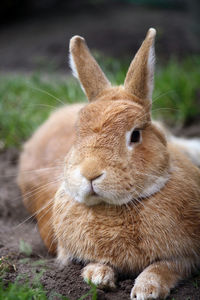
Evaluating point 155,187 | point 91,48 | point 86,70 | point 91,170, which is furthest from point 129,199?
point 91,48

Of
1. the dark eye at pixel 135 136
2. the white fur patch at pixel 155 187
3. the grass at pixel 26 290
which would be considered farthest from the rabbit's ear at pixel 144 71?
the grass at pixel 26 290

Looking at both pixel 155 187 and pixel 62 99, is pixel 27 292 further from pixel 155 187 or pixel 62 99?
pixel 62 99

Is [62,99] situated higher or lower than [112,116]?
higher

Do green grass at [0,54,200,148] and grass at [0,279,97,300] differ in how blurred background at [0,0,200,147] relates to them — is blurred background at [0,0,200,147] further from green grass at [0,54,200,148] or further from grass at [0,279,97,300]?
grass at [0,279,97,300]

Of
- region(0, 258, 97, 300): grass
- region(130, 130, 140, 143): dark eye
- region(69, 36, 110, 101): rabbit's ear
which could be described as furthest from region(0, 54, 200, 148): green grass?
region(0, 258, 97, 300): grass

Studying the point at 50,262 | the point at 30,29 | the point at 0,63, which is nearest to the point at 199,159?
the point at 50,262

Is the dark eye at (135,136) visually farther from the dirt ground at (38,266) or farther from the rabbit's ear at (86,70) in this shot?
the dirt ground at (38,266)
